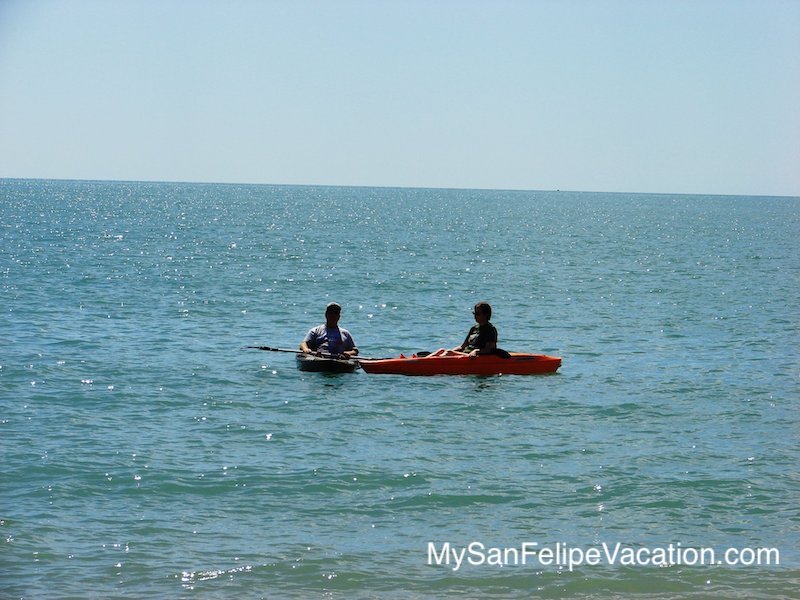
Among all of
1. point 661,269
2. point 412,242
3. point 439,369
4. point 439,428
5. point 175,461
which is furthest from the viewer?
point 412,242

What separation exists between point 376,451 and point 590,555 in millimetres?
4453

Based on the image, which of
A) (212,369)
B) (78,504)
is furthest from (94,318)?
(78,504)

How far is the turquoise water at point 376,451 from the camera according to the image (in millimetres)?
10234


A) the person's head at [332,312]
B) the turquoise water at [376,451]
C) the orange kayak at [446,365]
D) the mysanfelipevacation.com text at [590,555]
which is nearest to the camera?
the turquoise water at [376,451]

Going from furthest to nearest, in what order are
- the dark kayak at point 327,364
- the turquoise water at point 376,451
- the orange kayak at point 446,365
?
the orange kayak at point 446,365 → the dark kayak at point 327,364 → the turquoise water at point 376,451

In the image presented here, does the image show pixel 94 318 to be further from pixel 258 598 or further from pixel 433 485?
pixel 258 598

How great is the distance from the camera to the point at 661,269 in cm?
5228

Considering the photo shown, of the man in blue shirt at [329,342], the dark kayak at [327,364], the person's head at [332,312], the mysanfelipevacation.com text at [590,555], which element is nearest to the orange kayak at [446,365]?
the dark kayak at [327,364]

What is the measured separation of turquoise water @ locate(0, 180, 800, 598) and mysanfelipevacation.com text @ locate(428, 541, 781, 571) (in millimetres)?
134

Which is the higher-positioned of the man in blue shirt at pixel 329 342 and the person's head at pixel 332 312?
the person's head at pixel 332 312

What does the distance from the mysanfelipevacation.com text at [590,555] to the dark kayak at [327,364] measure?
30.1ft

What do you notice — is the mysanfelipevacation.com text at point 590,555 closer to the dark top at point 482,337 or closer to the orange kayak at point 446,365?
the orange kayak at point 446,365

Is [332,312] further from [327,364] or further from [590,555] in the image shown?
[590,555]

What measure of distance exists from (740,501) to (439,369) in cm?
838
